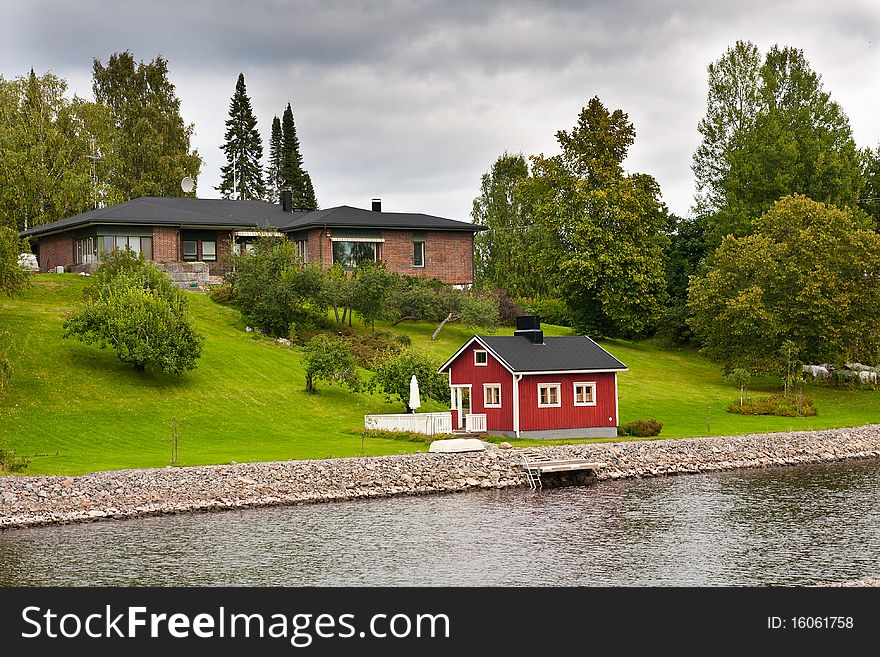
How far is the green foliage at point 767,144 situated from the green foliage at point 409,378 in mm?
32465

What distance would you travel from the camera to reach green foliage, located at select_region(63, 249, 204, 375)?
169 feet

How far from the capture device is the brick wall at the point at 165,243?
76.7 metres

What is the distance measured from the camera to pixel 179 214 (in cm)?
7906

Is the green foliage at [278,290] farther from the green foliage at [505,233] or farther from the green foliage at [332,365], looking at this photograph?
the green foliage at [505,233]

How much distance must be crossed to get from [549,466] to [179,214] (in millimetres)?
46291

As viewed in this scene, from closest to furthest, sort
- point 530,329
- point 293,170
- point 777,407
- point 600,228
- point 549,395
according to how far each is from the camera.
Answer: point 549,395
point 530,329
point 777,407
point 600,228
point 293,170

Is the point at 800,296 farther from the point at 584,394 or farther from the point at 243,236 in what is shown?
the point at 243,236

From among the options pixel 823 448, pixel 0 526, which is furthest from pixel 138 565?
pixel 823 448

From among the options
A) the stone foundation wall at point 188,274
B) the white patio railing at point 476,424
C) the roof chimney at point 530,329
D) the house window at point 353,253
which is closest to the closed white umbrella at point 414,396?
the white patio railing at point 476,424

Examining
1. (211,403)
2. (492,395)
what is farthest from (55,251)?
(492,395)

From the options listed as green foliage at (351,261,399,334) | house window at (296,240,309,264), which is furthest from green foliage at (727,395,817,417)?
house window at (296,240,309,264)

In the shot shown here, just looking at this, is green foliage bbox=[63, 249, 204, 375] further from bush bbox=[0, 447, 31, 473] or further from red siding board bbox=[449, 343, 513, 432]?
bush bbox=[0, 447, 31, 473]
